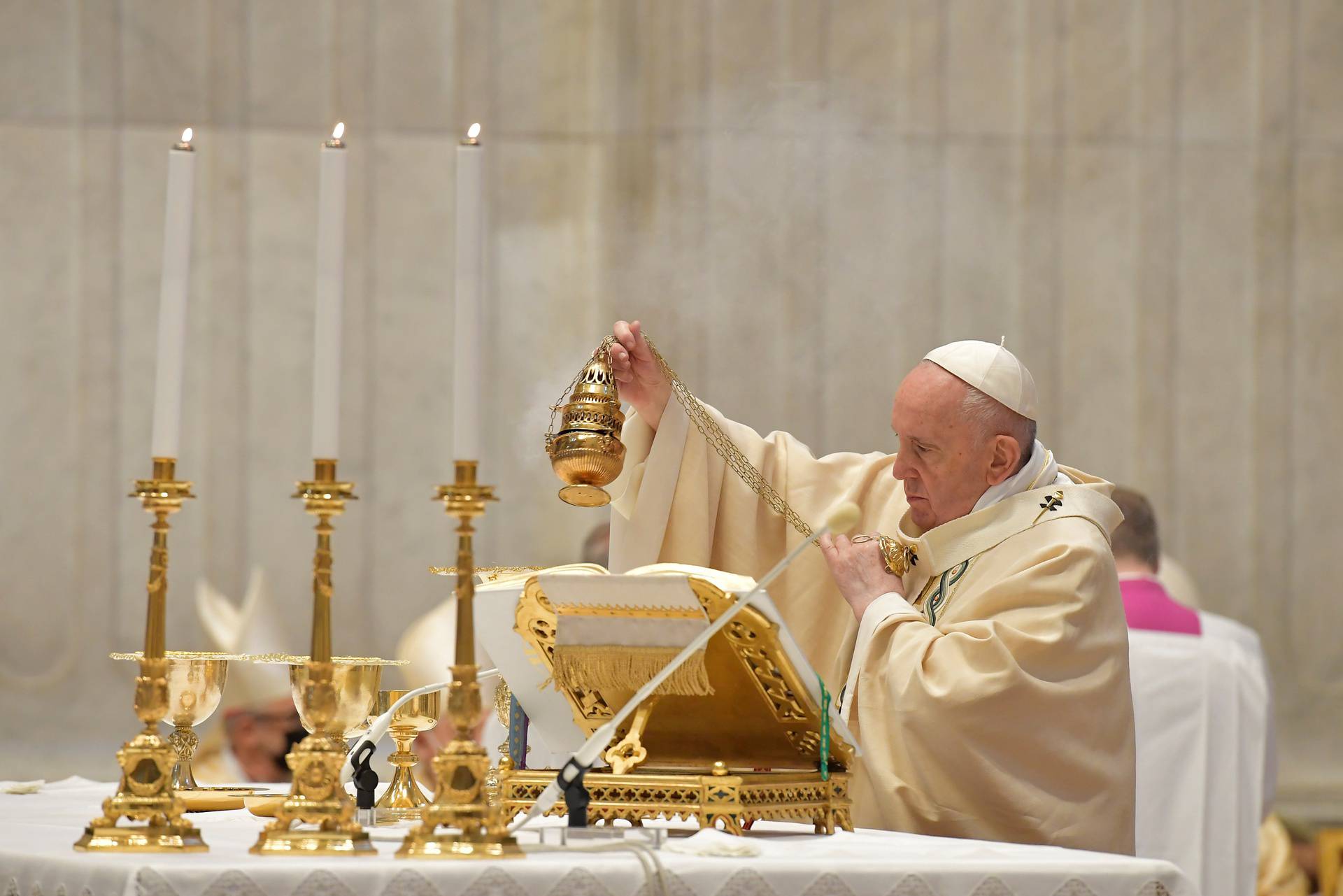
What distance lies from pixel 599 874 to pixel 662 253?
592cm

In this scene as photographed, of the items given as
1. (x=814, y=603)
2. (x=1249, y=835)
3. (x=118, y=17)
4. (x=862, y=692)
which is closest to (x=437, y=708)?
(x=862, y=692)

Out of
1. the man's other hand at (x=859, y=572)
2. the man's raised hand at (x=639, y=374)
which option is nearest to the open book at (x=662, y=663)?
the man's other hand at (x=859, y=572)

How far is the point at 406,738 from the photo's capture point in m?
2.82

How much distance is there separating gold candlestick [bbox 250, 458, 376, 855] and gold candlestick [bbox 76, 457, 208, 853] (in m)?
0.12

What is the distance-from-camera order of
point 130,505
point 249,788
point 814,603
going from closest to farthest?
1. point 249,788
2. point 814,603
3. point 130,505

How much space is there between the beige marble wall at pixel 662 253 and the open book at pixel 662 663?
503cm

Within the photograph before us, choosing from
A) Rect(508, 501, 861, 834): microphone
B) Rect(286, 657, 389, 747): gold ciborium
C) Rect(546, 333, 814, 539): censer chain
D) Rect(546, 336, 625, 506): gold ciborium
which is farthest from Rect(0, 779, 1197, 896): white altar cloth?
Rect(546, 333, 814, 539): censer chain

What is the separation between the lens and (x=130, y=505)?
743 cm

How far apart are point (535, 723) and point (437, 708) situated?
35 centimetres

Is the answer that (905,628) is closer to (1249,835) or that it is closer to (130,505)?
(1249,835)

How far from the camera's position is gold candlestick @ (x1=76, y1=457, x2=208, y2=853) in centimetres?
203

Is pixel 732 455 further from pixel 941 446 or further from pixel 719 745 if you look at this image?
pixel 719 745

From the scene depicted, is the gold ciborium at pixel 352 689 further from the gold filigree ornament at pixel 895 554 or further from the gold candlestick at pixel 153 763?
the gold filigree ornament at pixel 895 554

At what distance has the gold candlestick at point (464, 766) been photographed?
1966mm
